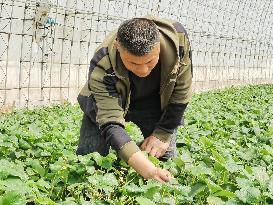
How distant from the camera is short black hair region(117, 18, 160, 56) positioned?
2859 mm

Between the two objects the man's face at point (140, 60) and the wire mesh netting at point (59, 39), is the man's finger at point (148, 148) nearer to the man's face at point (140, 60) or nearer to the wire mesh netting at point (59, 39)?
the man's face at point (140, 60)

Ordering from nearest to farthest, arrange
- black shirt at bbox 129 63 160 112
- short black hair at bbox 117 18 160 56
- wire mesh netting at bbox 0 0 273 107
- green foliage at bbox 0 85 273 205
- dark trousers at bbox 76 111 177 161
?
green foliage at bbox 0 85 273 205 < short black hair at bbox 117 18 160 56 < black shirt at bbox 129 63 160 112 < dark trousers at bbox 76 111 177 161 < wire mesh netting at bbox 0 0 273 107

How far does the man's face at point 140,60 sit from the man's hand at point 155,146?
786 mm

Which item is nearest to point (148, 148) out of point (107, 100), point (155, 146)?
point (155, 146)

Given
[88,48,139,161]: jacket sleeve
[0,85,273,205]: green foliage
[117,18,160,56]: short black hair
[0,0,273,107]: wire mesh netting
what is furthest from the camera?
[0,0,273,107]: wire mesh netting

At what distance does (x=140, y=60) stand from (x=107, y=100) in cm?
47

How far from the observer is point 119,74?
3.27 metres

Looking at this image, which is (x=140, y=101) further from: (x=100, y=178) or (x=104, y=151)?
(x=100, y=178)

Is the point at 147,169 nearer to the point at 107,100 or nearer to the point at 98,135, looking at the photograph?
the point at 107,100

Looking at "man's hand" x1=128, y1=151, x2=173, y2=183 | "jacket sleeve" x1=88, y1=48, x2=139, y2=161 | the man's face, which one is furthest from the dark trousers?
the man's face

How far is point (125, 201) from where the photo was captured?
8.26ft

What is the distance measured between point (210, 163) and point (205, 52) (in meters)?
18.1

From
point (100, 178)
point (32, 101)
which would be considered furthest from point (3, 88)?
point (100, 178)

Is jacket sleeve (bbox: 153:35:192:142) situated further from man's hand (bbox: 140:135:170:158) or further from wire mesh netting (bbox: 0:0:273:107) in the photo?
wire mesh netting (bbox: 0:0:273:107)
